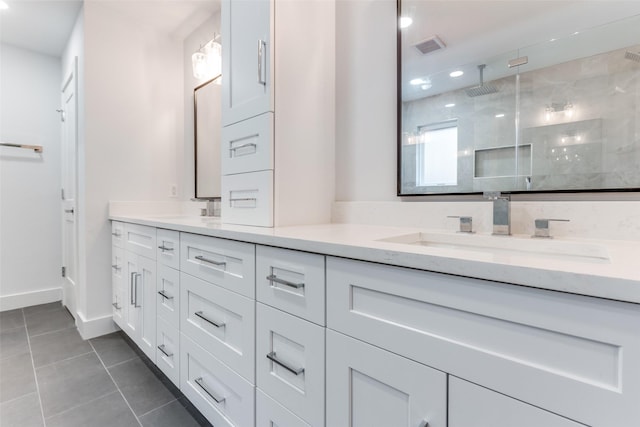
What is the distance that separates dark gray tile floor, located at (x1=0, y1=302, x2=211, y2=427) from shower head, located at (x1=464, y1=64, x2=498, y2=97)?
5.70 ft

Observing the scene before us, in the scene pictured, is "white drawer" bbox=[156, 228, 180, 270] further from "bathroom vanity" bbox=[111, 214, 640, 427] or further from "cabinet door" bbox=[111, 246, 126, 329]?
"cabinet door" bbox=[111, 246, 126, 329]

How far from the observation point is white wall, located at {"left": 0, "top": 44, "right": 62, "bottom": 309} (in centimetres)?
270

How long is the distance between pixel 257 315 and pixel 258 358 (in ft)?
0.45

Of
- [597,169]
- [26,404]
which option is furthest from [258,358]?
[26,404]

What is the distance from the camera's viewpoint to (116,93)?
2.27 m

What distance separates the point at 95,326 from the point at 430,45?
2751 millimetres

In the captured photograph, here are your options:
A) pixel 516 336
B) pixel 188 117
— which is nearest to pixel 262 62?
pixel 516 336

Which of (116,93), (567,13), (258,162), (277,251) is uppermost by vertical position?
(116,93)

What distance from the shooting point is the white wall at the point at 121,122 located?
216 cm

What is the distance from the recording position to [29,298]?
2830 mm

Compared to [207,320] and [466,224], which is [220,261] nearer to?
[207,320]

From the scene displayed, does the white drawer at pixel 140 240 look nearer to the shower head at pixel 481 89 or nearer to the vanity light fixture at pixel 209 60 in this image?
the vanity light fixture at pixel 209 60

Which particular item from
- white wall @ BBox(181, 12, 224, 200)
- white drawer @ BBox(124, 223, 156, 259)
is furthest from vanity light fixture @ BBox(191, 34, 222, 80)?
white drawer @ BBox(124, 223, 156, 259)

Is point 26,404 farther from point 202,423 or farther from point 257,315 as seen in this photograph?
point 257,315
